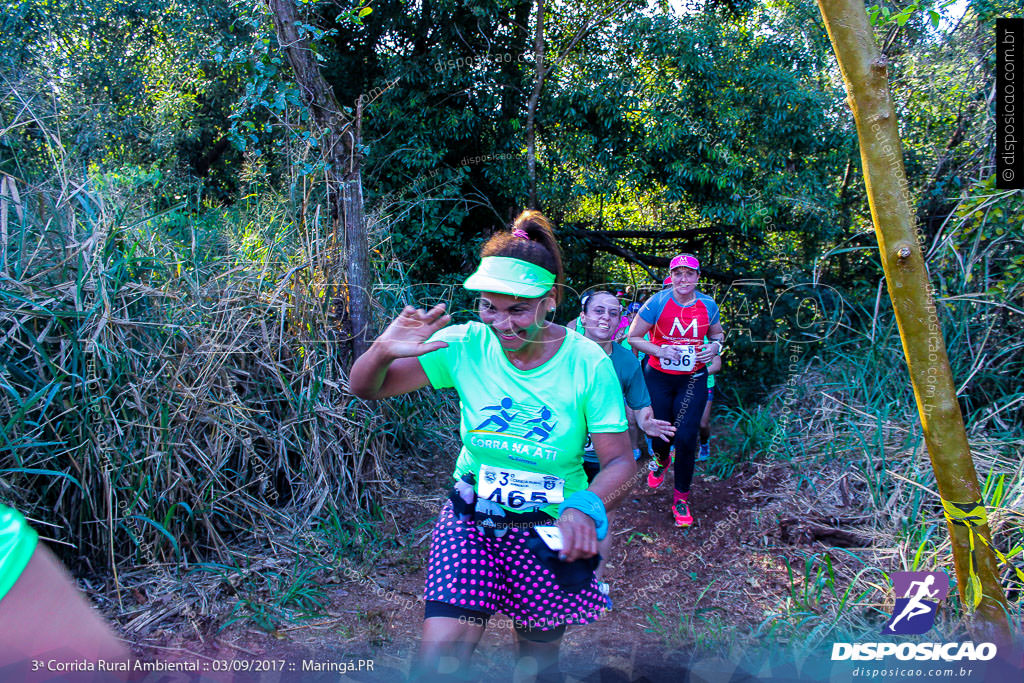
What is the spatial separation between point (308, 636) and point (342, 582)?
54 centimetres

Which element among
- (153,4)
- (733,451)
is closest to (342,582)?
(733,451)

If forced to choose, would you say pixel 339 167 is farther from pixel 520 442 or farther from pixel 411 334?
pixel 520 442

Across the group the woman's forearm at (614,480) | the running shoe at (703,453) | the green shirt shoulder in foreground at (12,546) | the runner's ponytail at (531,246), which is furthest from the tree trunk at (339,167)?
the green shirt shoulder in foreground at (12,546)

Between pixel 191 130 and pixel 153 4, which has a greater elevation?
pixel 153 4

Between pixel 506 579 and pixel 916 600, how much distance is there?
2209 millimetres

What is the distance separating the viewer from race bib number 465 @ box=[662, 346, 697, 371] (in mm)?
4910

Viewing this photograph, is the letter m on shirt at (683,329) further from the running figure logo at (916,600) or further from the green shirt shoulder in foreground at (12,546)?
the green shirt shoulder in foreground at (12,546)

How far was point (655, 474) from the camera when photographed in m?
5.59

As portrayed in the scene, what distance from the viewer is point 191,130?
11289 mm

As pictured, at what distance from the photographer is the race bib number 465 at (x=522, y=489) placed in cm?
222

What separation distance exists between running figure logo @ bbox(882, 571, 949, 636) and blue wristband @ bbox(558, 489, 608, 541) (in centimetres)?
191

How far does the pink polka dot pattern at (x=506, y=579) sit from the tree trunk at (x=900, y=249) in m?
1.35

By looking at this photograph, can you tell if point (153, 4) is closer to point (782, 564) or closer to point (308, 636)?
point (308, 636)

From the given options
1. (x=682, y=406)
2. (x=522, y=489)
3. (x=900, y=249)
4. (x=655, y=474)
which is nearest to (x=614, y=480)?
(x=522, y=489)
